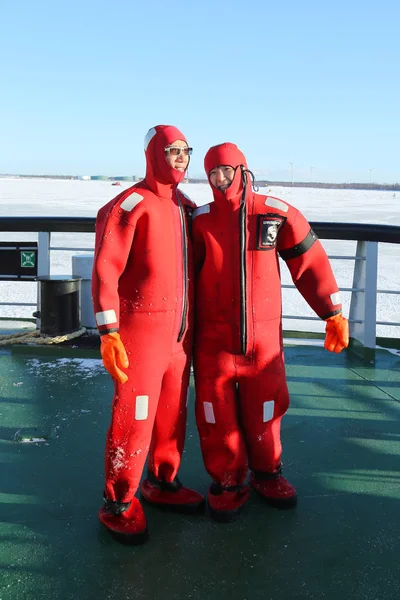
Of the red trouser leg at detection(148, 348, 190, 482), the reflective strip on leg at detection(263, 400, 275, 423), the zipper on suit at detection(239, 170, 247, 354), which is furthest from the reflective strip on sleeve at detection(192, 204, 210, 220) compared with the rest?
the reflective strip on leg at detection(263, 400, 275, 423)

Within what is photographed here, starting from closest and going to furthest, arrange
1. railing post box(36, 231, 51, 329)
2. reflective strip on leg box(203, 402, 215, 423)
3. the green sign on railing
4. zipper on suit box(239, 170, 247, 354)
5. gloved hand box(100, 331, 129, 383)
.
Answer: gloved hand box(100, 331, 129, 383) → zipper on suit box(239, 170, 247, 354) → reflective strip on leg box(203, 402, 215, 423) → railing post box(36, 231, 51, 329) → the green sign on railing

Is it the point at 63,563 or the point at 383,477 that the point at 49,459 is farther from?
the point at 383,477

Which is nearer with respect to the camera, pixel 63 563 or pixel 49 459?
pixel 63 563

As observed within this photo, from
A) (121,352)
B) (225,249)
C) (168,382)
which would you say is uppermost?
(225,249)

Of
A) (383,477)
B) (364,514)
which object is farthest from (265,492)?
(383,477)

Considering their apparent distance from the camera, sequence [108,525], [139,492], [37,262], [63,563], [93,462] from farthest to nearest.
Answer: [37,262]
[93,462]
[139,492]
[108,525]
[63,563]

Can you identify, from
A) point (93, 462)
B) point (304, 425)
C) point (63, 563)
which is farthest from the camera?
point (304, 425)

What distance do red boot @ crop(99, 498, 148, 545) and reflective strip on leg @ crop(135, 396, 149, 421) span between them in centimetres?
36

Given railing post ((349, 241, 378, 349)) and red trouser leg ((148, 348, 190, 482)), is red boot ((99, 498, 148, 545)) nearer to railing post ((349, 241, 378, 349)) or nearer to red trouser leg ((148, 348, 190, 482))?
red trouser leg ((148, 348, 190, 482))

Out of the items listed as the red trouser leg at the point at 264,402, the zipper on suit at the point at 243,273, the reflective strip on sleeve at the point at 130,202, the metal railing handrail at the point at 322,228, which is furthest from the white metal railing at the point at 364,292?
the reflective strip on sleeve at the point at 130,202

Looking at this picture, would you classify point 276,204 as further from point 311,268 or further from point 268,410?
point 268,410

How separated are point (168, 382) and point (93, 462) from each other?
30.4 inches

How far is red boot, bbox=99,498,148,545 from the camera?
246cm

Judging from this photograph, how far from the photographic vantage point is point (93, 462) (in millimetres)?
3180
